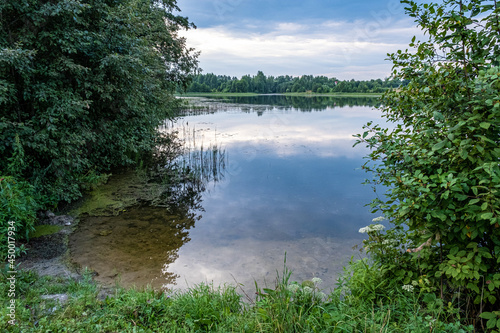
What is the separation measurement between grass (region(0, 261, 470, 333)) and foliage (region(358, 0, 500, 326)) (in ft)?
1.37

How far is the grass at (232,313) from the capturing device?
276 centimetres

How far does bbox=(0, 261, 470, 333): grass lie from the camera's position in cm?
276

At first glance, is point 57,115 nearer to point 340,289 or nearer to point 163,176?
point 163,176

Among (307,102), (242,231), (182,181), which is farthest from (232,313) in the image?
(307,102)

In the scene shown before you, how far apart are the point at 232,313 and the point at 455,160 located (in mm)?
2760

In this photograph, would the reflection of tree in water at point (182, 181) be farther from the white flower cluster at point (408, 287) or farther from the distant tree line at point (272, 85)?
the distant tree line at point (272, 85)

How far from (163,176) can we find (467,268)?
9.65 metres

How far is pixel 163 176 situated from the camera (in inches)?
421

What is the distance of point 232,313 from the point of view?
10.9 feet

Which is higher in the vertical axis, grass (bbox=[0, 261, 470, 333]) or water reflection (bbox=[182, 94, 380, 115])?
water reflection (bbox=[182, 94, 380, 115])

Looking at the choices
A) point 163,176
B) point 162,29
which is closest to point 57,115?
point 163,176

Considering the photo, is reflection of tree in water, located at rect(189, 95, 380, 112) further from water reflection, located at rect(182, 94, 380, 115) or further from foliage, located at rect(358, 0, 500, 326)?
foliage, located at rect(358, 0, 500, 326)

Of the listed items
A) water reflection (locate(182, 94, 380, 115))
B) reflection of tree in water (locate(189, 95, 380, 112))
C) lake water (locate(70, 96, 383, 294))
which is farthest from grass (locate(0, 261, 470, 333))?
reflection of tree in water (locate(189, 95, 380, 112))

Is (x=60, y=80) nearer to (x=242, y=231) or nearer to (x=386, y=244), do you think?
(x=242, y=231)
